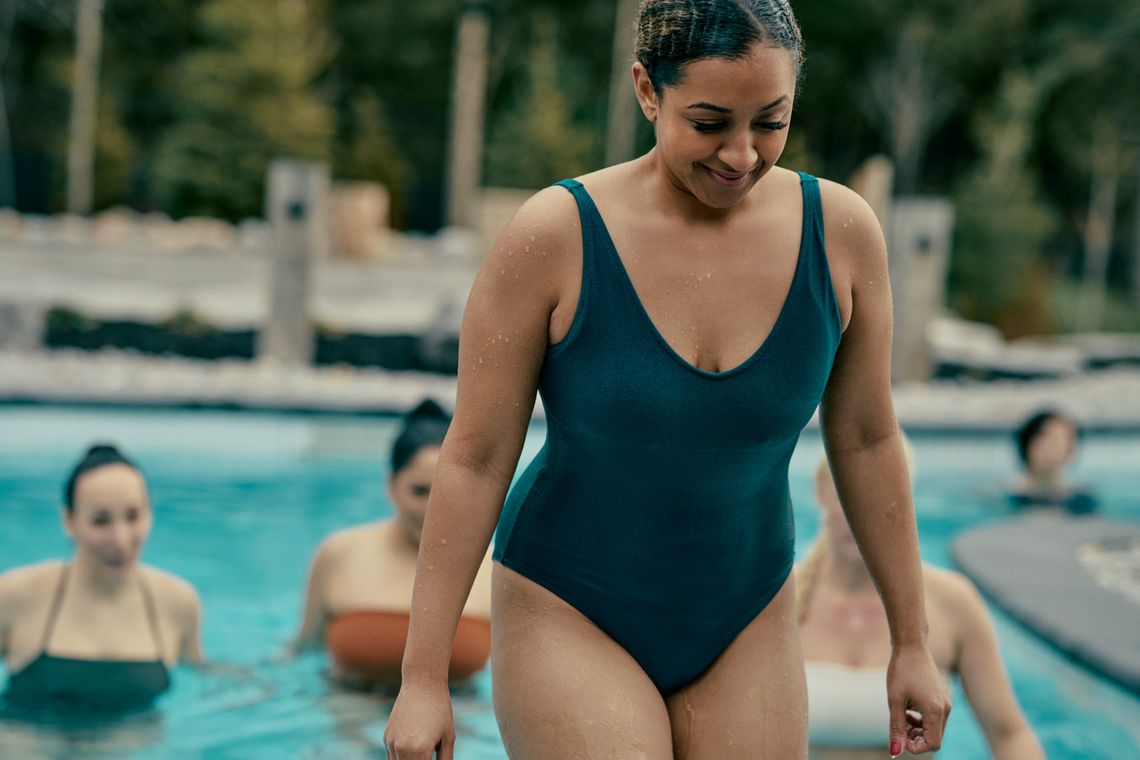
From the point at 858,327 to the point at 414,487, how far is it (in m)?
2.84

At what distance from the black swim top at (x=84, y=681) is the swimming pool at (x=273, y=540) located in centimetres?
9

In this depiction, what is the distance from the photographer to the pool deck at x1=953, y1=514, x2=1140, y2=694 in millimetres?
5520

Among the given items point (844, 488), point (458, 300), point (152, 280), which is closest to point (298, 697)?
point (844, 488)

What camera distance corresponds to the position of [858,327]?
219 centimetres

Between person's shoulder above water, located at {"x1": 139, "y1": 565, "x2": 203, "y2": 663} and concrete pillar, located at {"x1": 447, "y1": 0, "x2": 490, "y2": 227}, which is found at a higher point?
concrete pillar, located at {"x1": 447, "y1": 0, "x2": 490, "y2": 227}

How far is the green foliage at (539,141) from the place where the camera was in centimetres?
2769

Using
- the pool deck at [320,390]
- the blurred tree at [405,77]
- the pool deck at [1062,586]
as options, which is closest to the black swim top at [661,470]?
the pool deck at [1062,586]

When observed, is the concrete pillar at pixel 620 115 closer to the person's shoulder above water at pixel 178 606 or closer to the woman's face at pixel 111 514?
the person's shoulder above water at pixel 178 606

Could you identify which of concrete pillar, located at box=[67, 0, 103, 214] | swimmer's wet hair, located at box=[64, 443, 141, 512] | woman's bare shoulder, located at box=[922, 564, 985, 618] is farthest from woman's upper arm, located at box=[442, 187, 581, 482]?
concrete pillar, located at box=[67, 0, 103, 214]

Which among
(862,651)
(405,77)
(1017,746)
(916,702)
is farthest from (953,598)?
(405,77)

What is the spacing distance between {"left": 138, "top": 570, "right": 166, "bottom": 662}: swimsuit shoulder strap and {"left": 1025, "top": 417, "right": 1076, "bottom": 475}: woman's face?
619 cm

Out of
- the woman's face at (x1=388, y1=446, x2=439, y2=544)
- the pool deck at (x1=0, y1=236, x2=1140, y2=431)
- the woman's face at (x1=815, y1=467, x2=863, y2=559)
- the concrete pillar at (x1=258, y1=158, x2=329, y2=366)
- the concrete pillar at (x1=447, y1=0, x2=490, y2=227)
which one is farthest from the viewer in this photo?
the concrete pillar at (x1=447, y1=0, x2=490, y2=227)

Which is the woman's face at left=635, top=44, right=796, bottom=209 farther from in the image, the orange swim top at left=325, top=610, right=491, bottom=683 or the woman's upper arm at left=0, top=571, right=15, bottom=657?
the woman's upper arm at left=0, top=571, right=15, bottom=657

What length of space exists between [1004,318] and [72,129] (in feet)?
53.1
